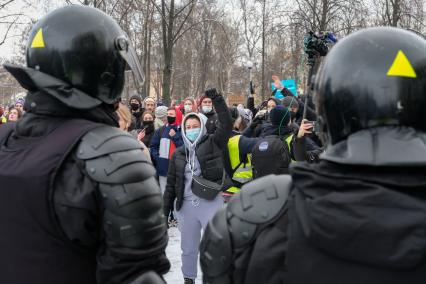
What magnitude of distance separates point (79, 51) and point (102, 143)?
0.44m

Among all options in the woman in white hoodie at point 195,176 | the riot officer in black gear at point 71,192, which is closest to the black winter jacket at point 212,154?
the woman in white hoodie at point 195,176

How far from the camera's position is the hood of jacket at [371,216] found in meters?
1.21

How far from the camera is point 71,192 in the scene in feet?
5.89

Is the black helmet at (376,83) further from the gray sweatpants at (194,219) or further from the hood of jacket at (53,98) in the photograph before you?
the gray sweatpants at (194,219)

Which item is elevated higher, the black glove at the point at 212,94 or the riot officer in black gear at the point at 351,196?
the black glove at the point at 212,94

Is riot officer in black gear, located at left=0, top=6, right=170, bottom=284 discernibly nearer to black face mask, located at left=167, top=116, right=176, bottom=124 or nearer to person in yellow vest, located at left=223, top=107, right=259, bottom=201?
person in yellow vest, located at left=223, top=107, right=259, bottom=201

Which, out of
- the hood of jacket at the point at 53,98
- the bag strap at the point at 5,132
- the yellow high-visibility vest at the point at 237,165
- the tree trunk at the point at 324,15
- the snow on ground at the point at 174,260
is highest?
the tree trunk at the point at 324,15

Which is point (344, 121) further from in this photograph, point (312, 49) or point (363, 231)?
point (312, 49)

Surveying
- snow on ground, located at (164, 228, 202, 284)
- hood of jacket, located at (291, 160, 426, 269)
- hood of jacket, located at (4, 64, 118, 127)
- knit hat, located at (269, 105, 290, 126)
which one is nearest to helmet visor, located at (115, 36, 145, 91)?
hood of jacket, located at (4, 64, 118, 127)

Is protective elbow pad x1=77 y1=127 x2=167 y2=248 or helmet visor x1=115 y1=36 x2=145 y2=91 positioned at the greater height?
helmet visor x1=115 y1=36 x2=145 y2=91

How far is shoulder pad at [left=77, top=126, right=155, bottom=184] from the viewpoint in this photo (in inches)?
70.6

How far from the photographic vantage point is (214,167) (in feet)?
18.3

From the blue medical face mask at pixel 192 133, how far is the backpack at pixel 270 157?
0.75 meters

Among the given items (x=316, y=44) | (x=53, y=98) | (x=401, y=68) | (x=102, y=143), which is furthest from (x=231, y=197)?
(x=316, y=44)
